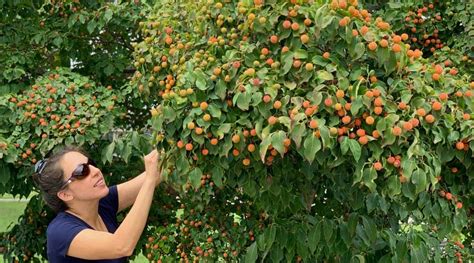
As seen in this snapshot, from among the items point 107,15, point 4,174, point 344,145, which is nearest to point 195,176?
point 344,145

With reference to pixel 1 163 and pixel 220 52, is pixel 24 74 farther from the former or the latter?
pixel 220 52

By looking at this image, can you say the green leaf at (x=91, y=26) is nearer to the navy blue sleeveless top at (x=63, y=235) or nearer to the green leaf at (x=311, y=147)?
the navy blue sleeveless top at (x=63, y=235)

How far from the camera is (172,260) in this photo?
19.1 feet

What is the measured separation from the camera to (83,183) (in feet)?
11.1

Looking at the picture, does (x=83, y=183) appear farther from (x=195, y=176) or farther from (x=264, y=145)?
(x=264, y=145)

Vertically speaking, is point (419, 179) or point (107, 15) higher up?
point (419, 179)

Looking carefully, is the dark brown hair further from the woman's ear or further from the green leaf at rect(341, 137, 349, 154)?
the green leaf at rect(341, 137, 349, 154)

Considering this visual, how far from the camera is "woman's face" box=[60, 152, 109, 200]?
3.38 meters

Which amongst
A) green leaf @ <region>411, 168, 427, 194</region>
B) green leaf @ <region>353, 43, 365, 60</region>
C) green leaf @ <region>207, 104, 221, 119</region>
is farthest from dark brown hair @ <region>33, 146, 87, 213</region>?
green leaf @ <region>411, 168, 427, 194</region>

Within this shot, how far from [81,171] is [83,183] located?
2.1 inches

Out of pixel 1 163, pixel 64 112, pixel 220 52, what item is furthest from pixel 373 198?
pixel 1 163

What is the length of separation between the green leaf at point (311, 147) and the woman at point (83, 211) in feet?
2.30

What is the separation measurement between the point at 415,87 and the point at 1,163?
2.89 meters

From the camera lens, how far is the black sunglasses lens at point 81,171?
11.0 ft
